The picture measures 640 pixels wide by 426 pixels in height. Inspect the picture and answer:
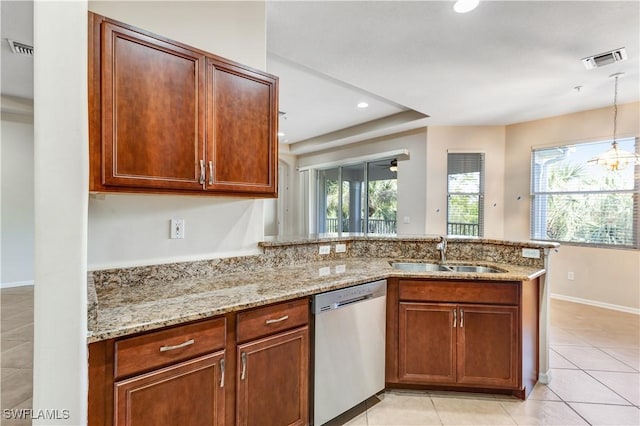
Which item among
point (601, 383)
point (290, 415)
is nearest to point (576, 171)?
point (601, 383)

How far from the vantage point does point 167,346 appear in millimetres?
1257

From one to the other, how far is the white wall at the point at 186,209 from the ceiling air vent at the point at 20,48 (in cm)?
202

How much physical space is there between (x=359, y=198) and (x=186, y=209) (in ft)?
17.5

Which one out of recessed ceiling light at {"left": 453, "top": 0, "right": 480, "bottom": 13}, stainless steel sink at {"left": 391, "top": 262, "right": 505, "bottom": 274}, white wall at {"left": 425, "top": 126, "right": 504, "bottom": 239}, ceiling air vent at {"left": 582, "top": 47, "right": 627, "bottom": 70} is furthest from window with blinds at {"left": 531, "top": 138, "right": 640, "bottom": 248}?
recessed ceiling light at {"left": 453, "top": 0, "right": 480, "bottom": 13}

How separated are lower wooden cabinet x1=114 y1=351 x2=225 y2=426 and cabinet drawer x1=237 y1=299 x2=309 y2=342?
0.49 ft

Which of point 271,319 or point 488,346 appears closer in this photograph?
point 271,319

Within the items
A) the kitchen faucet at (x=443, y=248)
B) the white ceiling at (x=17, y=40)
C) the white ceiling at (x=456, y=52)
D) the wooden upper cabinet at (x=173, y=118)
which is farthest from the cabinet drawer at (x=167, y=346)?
the white ceiling at (x=17, y=40)

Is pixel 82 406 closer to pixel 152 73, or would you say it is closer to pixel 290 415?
pixel 290 415

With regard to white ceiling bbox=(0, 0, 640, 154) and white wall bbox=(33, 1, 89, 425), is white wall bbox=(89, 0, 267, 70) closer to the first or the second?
white ceiling bbox=(0, 0, 640, 154)

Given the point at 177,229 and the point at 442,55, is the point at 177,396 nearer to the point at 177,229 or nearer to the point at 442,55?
the point at 177,229

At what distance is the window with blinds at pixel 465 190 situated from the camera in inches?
218

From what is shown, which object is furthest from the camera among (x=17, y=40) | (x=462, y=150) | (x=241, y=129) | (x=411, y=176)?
(x=411, y=176)

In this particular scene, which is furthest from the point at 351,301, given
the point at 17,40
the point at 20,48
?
the point at 20,48

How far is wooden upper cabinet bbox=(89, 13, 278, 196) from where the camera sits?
4.52 ft
